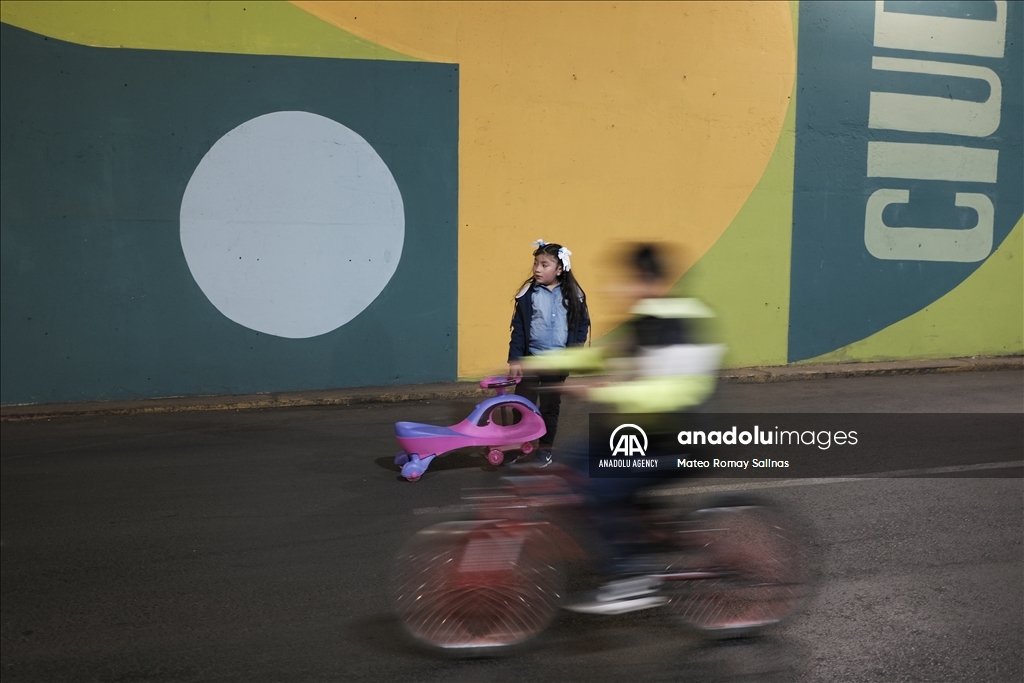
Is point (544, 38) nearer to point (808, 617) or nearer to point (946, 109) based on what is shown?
point (946, 109)

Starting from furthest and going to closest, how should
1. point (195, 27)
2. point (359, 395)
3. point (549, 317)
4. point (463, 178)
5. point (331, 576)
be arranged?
point (463, 178), point (359, 395), point (195, 27), point (549, 317), point (331, 576)

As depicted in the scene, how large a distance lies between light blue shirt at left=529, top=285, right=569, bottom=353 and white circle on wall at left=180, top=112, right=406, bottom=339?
14.0 ft

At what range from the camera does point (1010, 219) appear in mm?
13977

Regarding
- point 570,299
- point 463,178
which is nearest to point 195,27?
point 463,178

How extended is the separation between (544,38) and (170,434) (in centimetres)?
636

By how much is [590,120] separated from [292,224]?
3.86 meters

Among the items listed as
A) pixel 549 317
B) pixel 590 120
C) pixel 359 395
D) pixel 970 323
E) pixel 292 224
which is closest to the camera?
pixel 549 317

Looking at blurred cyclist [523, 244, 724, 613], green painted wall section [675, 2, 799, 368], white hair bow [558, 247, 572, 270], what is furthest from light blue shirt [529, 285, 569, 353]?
green painted wall section [675, 2, 799, 368]

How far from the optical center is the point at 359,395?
11070 mm

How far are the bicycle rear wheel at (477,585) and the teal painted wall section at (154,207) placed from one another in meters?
7.26

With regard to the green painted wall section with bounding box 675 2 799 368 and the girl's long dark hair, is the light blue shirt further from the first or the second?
the green painted wall section with bounding box 675 2 799 368

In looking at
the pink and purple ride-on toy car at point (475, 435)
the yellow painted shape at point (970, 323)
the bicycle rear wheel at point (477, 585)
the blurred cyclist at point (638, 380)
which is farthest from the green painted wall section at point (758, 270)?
the bicycle rear wheel at point (477, 585)

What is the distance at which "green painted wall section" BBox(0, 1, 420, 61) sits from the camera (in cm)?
1035

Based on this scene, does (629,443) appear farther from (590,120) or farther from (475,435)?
(590,120)
